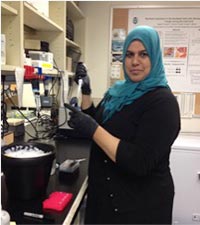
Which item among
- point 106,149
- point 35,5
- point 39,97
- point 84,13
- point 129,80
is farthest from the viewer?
point 84,13

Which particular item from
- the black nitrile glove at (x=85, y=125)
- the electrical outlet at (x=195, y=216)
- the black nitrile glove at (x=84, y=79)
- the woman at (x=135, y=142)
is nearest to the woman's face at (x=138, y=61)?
the woman at (x=135, y=142)

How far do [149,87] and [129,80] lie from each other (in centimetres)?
16

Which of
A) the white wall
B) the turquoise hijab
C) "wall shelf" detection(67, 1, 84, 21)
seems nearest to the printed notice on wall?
the white wall

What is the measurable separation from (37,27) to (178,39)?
4.71ft

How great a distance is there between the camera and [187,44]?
9.10ft

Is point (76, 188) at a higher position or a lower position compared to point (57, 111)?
lower

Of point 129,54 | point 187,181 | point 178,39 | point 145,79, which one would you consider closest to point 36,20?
point 129,54

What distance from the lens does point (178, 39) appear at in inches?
110

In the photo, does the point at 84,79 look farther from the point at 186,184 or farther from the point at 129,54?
the point at 186,184

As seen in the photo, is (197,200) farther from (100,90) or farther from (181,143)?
(100,90)

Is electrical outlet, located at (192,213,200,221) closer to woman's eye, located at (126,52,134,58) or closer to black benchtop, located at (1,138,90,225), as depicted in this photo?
black benchtop, located at (1,138,90,225)

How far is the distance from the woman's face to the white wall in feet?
5.65

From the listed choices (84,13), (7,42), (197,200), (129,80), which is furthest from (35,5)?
(197,200)

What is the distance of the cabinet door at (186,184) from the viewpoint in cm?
235
